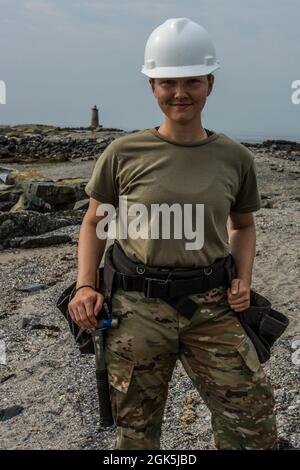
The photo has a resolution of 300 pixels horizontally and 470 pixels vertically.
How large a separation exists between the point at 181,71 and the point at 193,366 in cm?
154

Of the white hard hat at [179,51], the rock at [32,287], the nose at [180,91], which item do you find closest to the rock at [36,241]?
the rock at [32,287]

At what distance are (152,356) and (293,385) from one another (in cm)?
302

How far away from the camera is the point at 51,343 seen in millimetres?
7324

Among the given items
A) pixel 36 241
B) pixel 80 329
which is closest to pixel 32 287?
pixel 36 241

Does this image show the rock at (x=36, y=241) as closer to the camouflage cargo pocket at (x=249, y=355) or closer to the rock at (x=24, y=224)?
the rock at (x=24, y=224)

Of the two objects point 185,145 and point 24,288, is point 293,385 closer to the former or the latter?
point 185,145

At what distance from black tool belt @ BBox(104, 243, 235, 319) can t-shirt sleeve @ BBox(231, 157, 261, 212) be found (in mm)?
368

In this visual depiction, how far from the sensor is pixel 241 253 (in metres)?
3.42

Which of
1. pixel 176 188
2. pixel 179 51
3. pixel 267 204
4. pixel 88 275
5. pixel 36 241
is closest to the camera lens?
pixel 176 188

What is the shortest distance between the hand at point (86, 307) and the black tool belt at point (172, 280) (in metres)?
0.11

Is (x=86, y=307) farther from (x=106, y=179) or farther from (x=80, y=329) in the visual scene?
(x=106, y=179)

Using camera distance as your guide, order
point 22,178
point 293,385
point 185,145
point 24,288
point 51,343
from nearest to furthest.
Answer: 1. point 185,145
2. point 293,385
3. point 51,343
4. point 24,288
5. point 22,178

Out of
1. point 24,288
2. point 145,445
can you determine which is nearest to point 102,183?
point 145,445

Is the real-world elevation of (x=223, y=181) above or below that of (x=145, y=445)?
Answer: above
